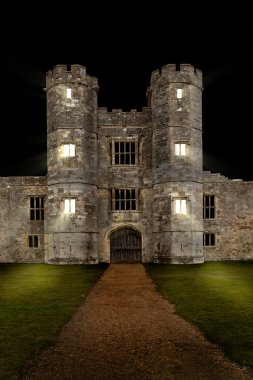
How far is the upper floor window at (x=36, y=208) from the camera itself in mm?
27938

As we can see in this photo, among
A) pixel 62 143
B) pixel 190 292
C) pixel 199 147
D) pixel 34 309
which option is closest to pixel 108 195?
pixel 62 143

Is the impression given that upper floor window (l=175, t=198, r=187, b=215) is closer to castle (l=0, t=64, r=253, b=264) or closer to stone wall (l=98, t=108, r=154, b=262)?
castle (l=0, t=64, r=253, b=264)

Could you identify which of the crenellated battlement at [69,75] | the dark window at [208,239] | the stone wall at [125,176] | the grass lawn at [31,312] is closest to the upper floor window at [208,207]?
the dark window at [208,239]

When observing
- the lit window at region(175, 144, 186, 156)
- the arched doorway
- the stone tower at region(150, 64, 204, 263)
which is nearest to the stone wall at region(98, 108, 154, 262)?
the arched doorway

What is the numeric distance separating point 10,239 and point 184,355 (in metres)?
22.9

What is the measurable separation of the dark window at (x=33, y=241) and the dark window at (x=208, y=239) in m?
11.2

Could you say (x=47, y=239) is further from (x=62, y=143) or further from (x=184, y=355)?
(x=184, y=355)

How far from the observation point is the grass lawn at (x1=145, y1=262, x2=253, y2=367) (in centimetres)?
740

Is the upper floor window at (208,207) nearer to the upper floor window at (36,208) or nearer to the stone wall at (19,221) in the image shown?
the stone wall at (19,221)

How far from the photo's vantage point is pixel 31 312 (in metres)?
10.0

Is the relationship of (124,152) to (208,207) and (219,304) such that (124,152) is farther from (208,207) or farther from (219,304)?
(219,304)

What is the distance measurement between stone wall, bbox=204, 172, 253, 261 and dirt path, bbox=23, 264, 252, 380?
1745 centimetres

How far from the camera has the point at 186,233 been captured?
25.3 metres

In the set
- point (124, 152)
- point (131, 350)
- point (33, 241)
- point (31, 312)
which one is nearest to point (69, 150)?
point (124, 152)
